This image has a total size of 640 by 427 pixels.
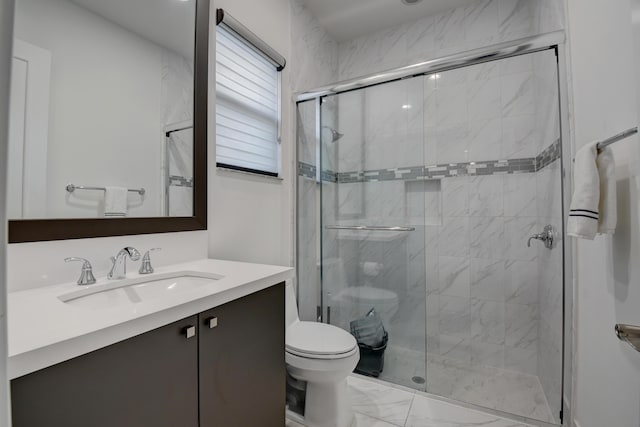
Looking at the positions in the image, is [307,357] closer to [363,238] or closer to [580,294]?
[363,238]

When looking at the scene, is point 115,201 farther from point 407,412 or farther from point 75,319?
point 407,412

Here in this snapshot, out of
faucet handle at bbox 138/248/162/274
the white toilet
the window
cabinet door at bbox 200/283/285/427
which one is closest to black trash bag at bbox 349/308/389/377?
the white toilet

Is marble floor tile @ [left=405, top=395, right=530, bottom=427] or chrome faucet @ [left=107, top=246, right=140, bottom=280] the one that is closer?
chrome faucet @ [left=107, top=246, right=140, bottom=280]

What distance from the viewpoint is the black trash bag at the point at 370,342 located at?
197cm

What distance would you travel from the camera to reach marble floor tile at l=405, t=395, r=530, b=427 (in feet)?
4.95

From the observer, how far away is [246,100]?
1781 mm

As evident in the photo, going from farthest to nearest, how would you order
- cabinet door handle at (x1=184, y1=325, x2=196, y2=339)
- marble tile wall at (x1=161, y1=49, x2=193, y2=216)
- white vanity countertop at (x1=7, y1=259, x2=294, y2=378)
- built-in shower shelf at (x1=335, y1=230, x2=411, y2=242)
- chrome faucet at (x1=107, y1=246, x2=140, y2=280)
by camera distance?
1. built-in shower shelf at (x1=335, y1=230, x2=411, y2=242)
2. marble tile wall at (x1=161, y1=49, x2=193, y2=216)
3. chrome faucet at (x1=107, y1=246, x2=140, y2=280)
4. cabinet door handle at (x1=184, y1=325, x2=196, y2=339)
5. white vanity countertop at (x1=7, y1=259, x2=294, y2=378)

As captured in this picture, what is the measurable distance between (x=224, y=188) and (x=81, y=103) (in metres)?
0.69

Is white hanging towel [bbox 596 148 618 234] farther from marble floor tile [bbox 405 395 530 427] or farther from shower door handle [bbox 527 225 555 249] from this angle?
marble floor tile [bbox 405 395 530 427]

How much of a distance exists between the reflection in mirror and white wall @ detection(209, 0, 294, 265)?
0.19 m

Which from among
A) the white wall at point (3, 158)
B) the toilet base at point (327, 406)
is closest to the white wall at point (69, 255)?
the white wall at point (3, 158)

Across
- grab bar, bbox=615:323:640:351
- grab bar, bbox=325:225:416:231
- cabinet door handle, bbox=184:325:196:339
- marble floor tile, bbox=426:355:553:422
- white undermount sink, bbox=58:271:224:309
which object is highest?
grab bar, bbox=325:225:416:231

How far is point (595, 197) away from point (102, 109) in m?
1.78

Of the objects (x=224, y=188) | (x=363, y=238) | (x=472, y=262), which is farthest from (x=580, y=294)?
(x=224, y=188)
